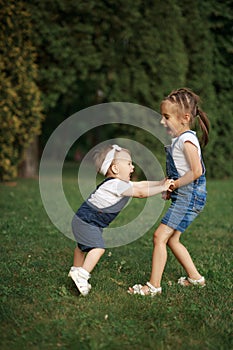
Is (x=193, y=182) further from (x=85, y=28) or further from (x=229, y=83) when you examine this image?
(x=229, y=83)

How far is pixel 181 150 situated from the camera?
3.81m

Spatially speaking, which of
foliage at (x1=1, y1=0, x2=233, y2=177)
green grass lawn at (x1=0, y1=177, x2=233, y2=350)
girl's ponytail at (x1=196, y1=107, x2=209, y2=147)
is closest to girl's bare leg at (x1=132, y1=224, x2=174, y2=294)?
green grass lawn at (x1=0, y1=177, x2=233, y2=350)

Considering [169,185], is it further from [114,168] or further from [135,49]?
[135,49]

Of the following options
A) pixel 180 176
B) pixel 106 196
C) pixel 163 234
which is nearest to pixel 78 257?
pixel 106 196

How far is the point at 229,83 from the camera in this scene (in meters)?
12.3

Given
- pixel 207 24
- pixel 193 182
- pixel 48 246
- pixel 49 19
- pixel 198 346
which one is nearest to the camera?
pixel 198 346

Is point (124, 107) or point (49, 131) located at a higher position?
point (124, 107)

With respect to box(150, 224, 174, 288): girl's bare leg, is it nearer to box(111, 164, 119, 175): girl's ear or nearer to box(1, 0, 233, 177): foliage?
box(111, 164, 119, 175): girl's ear

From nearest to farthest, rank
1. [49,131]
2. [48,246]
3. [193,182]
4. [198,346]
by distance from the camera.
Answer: [198,346], [193,182], [48,246], [49,131]

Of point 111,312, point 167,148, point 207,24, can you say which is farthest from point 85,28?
point 111,312

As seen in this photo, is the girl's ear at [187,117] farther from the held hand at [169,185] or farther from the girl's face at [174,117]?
the held hand at [169,185]

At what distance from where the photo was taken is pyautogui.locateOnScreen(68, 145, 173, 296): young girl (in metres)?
3.75

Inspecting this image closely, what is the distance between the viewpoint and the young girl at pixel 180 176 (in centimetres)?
374

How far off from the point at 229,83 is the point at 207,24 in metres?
1.55
